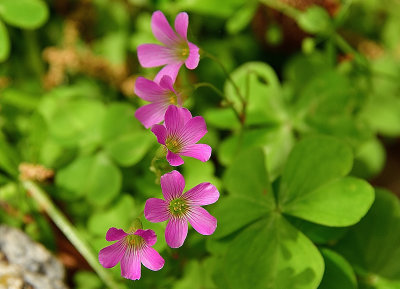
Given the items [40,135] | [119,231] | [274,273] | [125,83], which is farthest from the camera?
[125,83]

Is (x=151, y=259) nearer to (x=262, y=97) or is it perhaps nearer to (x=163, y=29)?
(x=163, y=29)

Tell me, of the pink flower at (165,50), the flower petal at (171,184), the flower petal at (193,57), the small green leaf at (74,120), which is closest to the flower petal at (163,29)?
the pink flower at (165,50)

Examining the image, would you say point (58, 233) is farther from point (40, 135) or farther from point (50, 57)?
point (50, 57)

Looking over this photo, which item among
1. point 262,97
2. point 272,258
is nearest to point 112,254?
point 272,258

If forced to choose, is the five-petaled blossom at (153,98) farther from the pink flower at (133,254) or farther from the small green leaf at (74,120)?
the small green leaf at (74,120)

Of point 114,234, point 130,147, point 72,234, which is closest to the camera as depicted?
point 114,234

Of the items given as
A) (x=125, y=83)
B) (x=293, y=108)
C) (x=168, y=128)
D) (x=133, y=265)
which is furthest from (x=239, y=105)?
(x=133, y=265)
